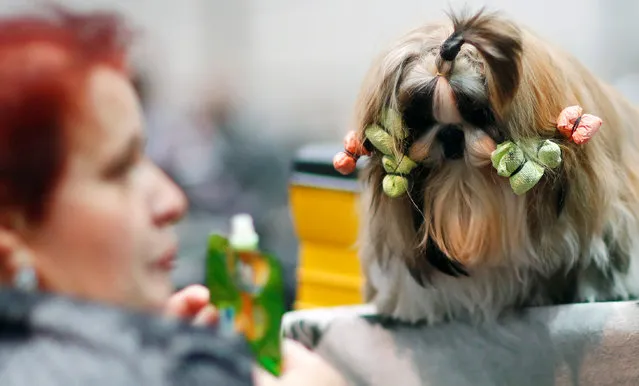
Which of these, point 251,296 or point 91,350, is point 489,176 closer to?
point 251,296

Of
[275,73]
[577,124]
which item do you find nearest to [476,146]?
[577,124]

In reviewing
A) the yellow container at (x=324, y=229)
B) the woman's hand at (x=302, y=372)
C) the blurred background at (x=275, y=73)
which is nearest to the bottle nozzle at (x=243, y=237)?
the woman's hand at (x=302, y=372)

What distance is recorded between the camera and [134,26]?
0.83 metres

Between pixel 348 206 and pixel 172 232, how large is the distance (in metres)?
0.97

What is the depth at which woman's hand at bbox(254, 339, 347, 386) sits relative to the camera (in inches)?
36.5

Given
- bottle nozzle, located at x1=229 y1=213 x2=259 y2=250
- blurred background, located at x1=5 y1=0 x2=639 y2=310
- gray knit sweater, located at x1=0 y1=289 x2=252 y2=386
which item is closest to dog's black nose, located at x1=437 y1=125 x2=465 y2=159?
bottle nozzle, located at x1=229 y1=213 x2=259 y2=250

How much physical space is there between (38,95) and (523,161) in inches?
27.0

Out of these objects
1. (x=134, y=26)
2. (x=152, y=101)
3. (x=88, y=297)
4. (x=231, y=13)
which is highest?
(x=134, y=26)

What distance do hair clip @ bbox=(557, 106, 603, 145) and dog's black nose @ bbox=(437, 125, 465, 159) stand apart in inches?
5.8

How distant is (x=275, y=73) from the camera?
2613mm

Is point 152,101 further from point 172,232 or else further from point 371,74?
point 371,74

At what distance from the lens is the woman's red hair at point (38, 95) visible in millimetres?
703

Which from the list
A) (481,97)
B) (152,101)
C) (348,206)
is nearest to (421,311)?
(481,97)

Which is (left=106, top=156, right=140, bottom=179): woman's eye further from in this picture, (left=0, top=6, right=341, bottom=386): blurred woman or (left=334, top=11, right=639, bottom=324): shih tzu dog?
(left=334, top=11, right=639, bottom=324): shih tzu dog
